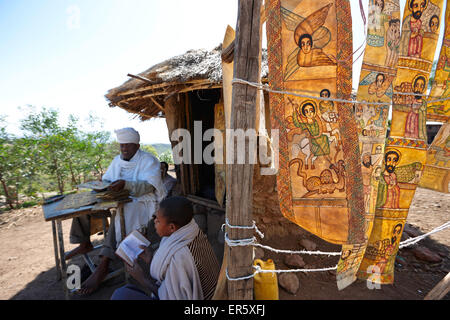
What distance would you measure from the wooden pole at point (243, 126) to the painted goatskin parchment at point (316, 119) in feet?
0.35

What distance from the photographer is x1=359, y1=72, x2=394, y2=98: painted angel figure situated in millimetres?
1365

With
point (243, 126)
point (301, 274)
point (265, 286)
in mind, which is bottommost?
point (301, 274)

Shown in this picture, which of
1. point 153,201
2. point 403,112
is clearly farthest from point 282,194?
point 153,201

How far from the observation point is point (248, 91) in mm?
1248

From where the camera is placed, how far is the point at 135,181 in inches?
118

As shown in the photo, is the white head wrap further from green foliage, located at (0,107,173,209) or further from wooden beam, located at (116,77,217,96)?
green foliage, located at (0,107,173,209)

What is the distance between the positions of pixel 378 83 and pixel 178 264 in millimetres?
1878

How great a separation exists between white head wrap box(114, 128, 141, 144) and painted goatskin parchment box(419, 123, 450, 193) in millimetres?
3573

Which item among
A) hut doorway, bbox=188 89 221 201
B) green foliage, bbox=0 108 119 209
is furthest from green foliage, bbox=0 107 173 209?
hut doorway, bbox=188 89 221 201

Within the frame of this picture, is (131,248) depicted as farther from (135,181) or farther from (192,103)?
(192,103)

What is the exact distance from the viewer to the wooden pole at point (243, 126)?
1.21 metres

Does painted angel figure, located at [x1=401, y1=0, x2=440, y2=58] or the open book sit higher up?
painted angel figure, located at [x1=401, y1=0, x2=440, y2=58]

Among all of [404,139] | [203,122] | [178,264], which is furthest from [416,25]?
[203,122]

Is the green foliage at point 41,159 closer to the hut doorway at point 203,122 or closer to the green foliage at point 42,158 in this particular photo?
the green foliage at point 42,158
